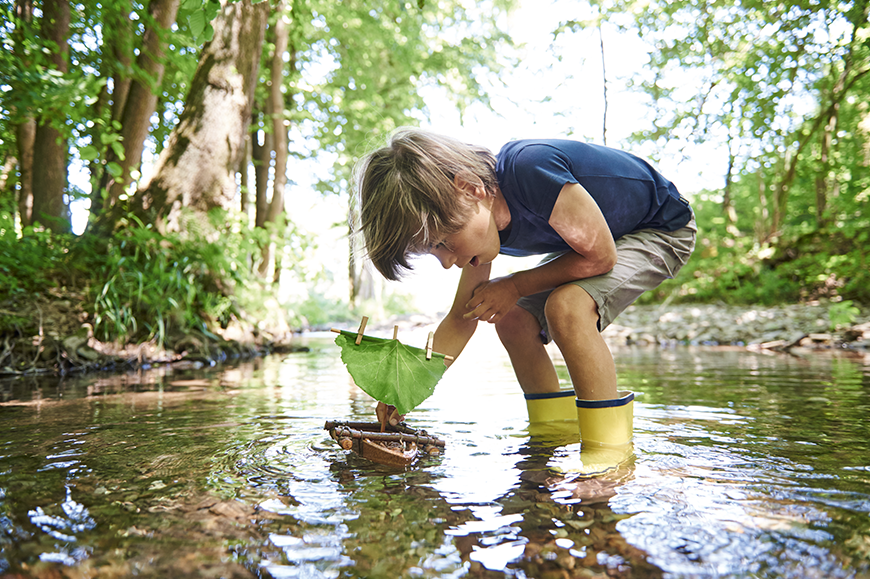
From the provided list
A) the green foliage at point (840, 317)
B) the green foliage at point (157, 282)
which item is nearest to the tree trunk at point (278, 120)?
the green foliage at point (157, 282)

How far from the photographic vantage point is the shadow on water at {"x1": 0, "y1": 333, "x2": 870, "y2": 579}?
1.00m

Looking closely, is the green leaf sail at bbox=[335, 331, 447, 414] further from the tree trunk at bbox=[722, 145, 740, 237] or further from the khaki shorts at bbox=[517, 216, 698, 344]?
the tree trunk at bbox=[722, 145, 740, 237]

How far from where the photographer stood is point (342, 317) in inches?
593

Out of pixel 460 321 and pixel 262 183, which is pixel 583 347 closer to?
pixel 460 321

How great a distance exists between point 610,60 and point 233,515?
12.1 metres

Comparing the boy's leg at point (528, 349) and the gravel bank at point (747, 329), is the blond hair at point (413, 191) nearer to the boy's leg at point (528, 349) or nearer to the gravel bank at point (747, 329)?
the boy's leg at point (528, 349)

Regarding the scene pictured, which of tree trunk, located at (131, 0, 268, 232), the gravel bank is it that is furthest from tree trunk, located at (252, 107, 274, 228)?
the gravel bank

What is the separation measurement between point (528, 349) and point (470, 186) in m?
0.77

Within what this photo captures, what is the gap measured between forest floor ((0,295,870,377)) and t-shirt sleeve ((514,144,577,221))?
13.0 feet

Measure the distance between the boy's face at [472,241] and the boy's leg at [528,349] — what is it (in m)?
0.42

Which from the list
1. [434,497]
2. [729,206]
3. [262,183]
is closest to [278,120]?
[262,183]

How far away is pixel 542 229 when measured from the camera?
81.5 inches

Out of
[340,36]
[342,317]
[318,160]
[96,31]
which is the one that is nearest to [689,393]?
[96,31]

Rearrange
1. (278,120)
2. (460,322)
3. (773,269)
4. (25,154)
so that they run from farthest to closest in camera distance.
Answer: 1. (773,269)
2. (278,120)
3. (25,154)
4. (460,322)
